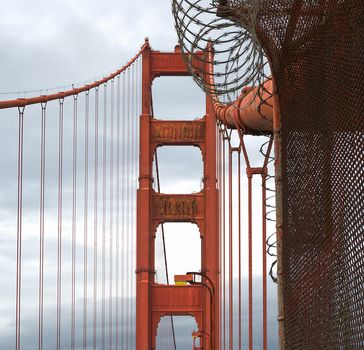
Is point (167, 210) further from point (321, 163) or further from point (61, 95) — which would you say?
point (321, 163)

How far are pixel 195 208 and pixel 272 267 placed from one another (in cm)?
2847

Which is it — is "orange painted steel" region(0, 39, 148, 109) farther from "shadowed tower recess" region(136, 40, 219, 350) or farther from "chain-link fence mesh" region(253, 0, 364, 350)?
"chain-link fence mesh" region(253, 0, 364, 350)

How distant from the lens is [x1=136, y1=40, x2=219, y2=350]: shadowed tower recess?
33.7 m

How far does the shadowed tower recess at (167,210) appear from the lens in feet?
110

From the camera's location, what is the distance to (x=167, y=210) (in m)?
35.1

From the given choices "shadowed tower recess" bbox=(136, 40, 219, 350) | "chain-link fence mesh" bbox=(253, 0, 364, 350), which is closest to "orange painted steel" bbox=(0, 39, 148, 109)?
"shadowed tower recess" bbox=(136, 40, 219, 350)

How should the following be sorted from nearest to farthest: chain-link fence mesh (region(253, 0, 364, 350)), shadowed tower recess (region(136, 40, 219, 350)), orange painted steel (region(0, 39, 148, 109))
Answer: chain-link fence mesh (region(253, 0, 364, 350)) → orange painted steel (region(0, 39, 148, 109)) → shadowed tower recess (region(136, 40, 219, 350))

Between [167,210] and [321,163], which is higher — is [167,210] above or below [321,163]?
above

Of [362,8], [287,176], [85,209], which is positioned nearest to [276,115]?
[287,176]

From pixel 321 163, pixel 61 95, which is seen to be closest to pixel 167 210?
pixel 61 95

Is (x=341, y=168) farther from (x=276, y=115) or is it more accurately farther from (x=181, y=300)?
(x=181, y=300)

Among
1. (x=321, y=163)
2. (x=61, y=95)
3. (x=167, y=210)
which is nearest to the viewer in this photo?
(x=321, y=163)

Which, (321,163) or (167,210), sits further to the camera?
(167,210)

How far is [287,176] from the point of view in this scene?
639 cm
